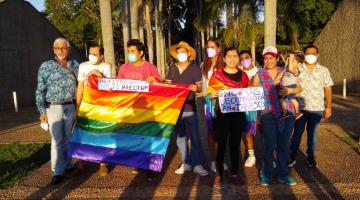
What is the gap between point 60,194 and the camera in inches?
215

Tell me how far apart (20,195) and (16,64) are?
1526 cm

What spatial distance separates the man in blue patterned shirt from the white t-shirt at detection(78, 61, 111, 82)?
102 mm

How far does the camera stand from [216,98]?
18.1ft

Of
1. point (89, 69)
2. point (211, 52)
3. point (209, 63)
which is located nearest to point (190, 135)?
point (209, 63)

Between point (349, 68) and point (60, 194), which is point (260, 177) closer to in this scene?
point (60, 194)

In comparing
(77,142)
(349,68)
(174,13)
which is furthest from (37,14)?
(174,13)

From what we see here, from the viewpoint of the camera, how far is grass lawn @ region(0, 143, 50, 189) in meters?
6.45

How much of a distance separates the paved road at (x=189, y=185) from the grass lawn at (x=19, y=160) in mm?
283

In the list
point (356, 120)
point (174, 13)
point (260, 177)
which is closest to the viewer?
point (260, 177)

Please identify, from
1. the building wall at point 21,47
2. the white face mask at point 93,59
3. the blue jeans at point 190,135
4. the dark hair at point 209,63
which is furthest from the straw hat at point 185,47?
the building wall at point 21,47

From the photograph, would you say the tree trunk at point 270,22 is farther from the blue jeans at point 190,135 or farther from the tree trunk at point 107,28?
the blue jeans at point 190,135

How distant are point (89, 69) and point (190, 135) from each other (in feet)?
5.79

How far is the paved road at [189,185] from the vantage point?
17.3 ft

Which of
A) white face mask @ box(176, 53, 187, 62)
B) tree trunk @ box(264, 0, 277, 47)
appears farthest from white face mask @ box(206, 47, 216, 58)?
tree trunk @ box(264, 0, 277, 47)
